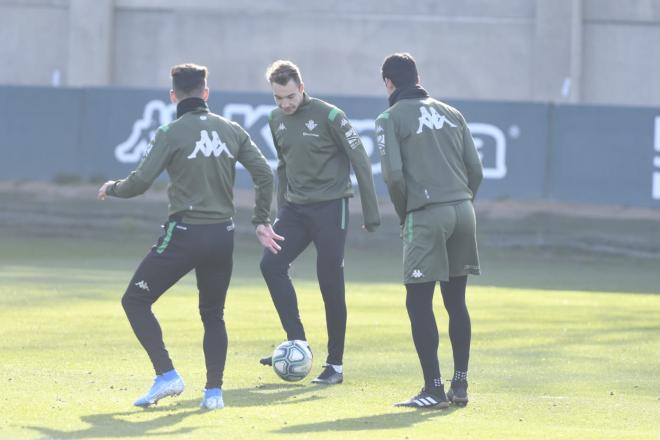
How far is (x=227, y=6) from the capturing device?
3192cm

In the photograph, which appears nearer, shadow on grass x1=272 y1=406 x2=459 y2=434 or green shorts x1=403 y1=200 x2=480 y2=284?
shadow on grass x1=272 y1=406 x2=459 y2=434

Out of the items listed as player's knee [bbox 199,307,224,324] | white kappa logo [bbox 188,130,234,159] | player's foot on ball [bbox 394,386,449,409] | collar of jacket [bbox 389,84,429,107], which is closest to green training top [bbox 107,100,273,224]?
white kappa logo [bbox 188,130,234,159]

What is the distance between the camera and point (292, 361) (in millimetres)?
9250

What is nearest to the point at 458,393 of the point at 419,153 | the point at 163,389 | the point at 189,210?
the point at 419,153

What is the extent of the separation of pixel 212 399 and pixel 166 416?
317 mm

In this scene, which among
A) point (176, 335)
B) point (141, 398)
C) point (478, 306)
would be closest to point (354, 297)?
point (478, 306)

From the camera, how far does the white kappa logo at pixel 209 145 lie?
8219mm

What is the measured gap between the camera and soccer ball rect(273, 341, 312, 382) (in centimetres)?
925

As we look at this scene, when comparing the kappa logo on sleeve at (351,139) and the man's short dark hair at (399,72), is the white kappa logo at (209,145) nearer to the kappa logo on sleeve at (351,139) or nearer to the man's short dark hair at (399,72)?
the man's short dark hair at (399,72)

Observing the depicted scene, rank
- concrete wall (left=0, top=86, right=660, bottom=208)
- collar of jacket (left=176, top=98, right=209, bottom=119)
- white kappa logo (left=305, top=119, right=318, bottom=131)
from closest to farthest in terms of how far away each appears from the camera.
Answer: collar of jacket (left=176, top=98, right=209, bottom=119), white kappa logo (left=305, top=119, right=318, bottom=131), concrete wall (left=0, top=86, right=660, bottom=208)

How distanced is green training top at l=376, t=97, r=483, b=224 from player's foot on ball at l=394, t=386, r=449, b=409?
103 centimetres

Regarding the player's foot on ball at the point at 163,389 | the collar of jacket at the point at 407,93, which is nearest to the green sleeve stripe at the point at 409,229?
the collar of jacket at the point at 407,93

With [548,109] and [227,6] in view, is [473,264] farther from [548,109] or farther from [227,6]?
[227,6]

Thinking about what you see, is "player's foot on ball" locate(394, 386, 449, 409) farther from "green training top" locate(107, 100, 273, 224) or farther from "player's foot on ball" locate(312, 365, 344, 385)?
"green training top" locate(107, 100, 273, 224)
